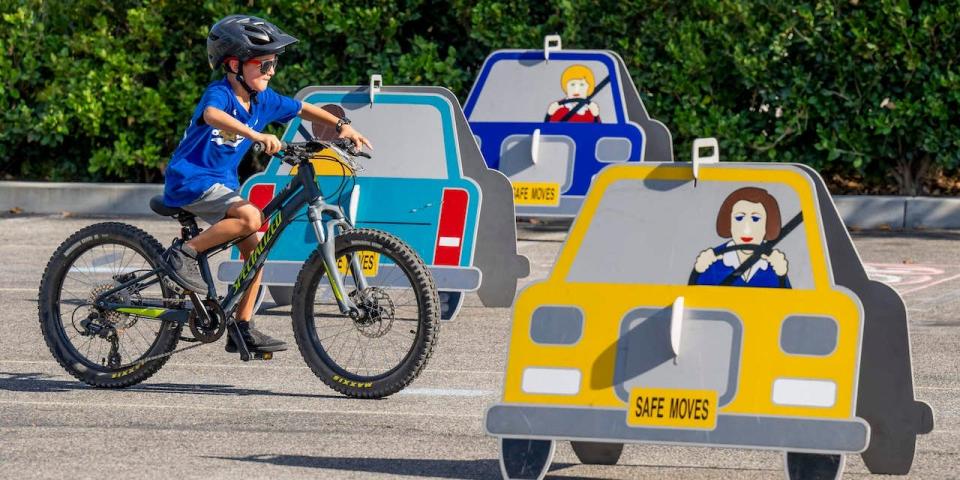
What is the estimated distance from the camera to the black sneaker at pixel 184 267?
7.87 meters

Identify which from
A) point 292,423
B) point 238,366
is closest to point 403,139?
point 238,366

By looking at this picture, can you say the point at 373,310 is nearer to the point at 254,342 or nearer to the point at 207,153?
the point at 254,342

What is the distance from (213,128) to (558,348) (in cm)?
241

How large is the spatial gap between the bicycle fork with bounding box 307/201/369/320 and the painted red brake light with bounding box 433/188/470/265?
235 centimetres

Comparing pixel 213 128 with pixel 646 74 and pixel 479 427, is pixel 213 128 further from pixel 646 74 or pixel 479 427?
pixel 646 74

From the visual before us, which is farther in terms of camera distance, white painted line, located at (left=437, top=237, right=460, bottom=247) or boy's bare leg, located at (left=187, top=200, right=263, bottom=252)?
white painted line, located at (left=437, top=237, right=460, bottom=247)

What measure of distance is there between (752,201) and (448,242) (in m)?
4.23

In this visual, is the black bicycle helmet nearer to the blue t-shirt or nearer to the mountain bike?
the blue t-shirt

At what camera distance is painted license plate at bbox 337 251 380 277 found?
25.1 ft

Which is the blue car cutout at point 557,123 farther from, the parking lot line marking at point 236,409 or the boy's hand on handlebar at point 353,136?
the parking lot line marking at point 236,409

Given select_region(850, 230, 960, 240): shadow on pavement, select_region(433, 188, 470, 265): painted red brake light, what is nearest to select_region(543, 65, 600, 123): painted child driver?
select_region(850, 230, 960, 240): shadow on pavement

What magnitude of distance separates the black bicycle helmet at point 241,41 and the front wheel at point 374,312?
904mm

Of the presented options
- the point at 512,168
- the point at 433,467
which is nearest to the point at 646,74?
the point at 512,168

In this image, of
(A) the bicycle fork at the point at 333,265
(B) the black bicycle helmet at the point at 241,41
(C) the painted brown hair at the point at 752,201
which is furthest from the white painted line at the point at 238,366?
(C) the painted brown hair at the point at 752,201
